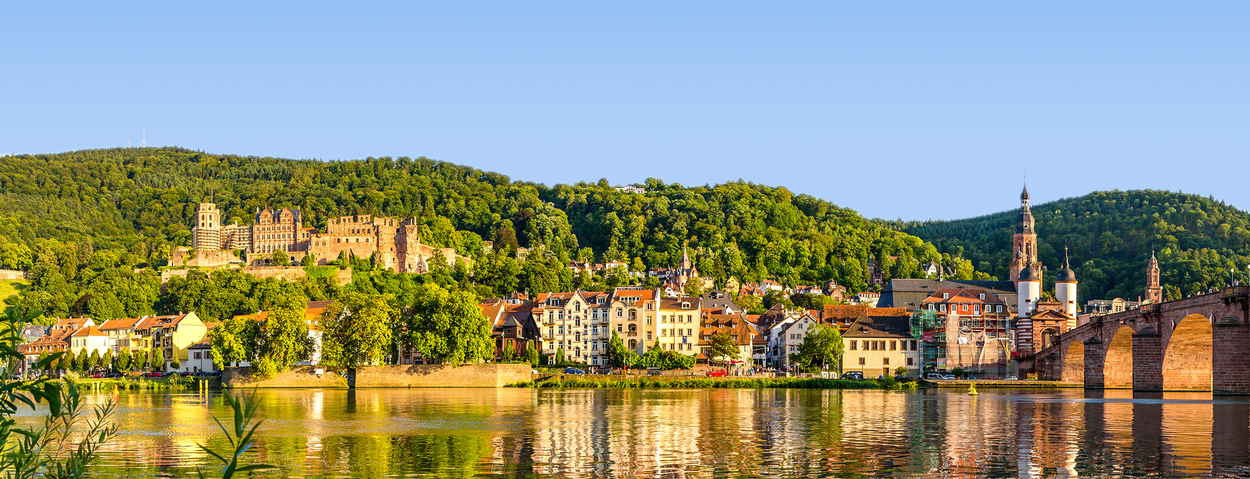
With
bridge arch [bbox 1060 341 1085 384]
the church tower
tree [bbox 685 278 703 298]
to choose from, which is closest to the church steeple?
the church tower

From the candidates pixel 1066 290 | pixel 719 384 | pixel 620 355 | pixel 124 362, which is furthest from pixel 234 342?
pixel 1066 290

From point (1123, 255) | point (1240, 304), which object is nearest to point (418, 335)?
point (1240, 304)

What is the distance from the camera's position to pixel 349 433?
40.7 m

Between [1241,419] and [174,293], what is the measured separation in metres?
134

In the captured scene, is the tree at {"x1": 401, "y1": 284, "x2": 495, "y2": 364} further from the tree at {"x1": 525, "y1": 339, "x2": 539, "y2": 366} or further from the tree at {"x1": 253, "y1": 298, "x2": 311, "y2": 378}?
the tree at {"x1": 525, "y1": 339, "x2": 539, "y2": 366}

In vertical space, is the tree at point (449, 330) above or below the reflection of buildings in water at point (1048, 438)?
above

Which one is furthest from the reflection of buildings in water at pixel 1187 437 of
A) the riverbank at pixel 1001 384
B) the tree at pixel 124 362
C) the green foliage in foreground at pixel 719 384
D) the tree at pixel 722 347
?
the tree at pixel 124 362

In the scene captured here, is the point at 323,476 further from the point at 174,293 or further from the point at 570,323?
the point at 174,293

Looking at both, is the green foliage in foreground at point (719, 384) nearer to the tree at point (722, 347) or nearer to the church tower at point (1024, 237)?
the tree at point (722, 347)

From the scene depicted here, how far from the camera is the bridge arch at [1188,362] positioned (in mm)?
73812

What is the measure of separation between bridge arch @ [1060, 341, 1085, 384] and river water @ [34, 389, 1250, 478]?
1188 inches

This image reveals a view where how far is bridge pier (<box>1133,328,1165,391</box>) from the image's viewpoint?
245 feet

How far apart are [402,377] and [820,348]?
34.2m

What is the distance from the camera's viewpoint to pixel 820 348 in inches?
3930
